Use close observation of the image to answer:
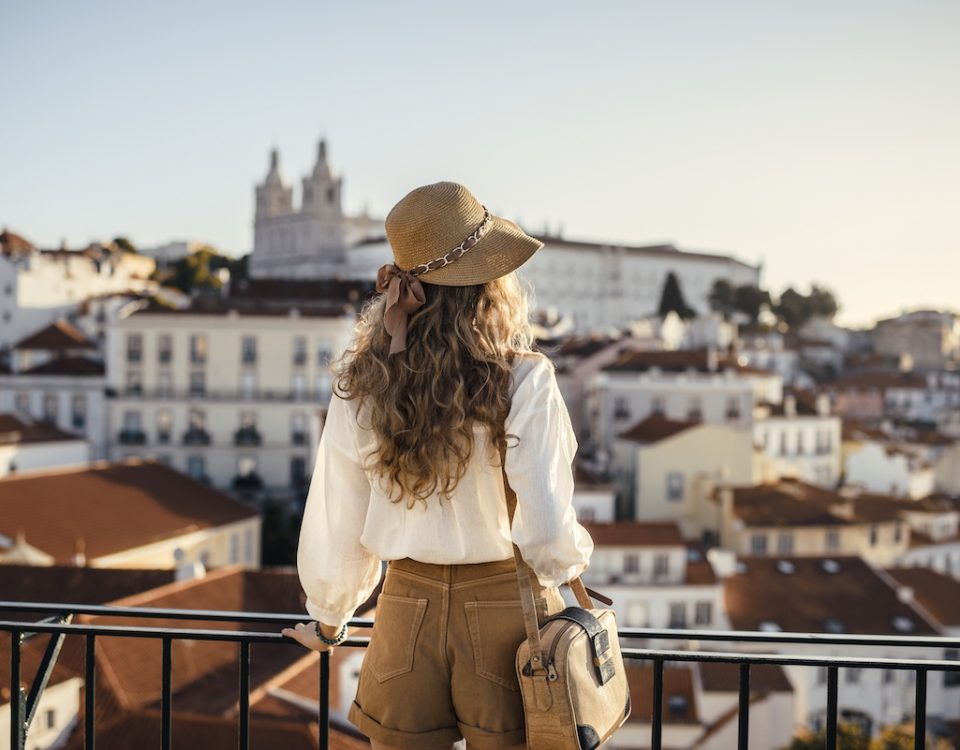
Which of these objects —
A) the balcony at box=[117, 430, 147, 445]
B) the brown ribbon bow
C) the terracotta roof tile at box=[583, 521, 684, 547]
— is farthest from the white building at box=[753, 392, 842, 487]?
the brown ribbon bow

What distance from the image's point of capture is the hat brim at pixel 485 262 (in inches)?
86.4

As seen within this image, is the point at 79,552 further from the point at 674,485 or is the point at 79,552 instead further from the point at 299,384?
the point at 674,485

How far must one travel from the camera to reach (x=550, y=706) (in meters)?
2.03

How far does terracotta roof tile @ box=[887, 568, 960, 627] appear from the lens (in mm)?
26984

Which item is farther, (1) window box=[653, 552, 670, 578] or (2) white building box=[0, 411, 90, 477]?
(2) white building box=[0, 411, 90, 477]

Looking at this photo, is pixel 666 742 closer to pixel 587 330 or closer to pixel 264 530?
pixel 264 530

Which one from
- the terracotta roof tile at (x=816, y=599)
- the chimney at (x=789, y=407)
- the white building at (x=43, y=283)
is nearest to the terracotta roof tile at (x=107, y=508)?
the terracotta roof tile at (x=816, y=599)

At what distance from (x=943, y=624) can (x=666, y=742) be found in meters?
11.3

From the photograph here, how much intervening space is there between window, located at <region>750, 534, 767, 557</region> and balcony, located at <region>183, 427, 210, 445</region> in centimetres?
1988

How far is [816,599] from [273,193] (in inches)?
3586

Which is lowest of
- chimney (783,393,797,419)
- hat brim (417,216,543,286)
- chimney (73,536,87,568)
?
chimney (73,536,87,568)

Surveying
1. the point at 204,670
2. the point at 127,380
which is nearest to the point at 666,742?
the point at 204,670

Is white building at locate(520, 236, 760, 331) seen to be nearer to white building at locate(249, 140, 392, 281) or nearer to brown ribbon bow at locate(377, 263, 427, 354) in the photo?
white building at locate(249, 140, 392, 281)

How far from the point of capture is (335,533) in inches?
92.4
